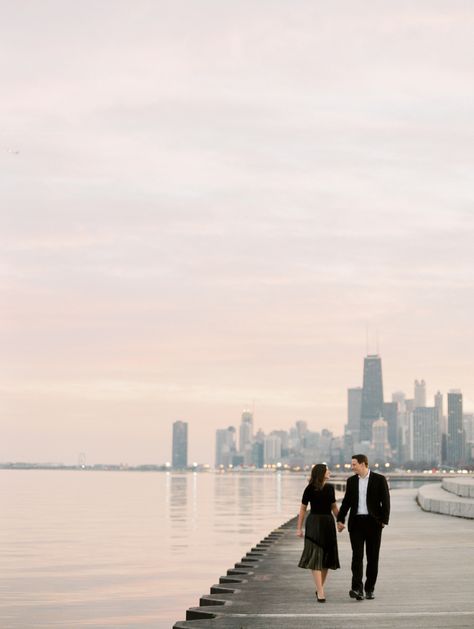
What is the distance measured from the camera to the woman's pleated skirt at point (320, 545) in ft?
56.9

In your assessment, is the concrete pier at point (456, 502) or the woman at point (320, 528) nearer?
the woman at point (320, 528)

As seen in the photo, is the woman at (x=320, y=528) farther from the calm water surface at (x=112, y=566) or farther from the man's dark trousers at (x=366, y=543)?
the calm water surface at (x=112, y=566)

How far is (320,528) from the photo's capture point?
688 inches

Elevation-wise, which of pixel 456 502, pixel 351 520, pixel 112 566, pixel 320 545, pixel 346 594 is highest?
pixel 351 520

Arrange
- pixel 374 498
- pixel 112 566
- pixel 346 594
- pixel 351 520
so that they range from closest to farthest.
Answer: pixel 374 498, pixel 351 520, pixel 346 594, pixel 112 566

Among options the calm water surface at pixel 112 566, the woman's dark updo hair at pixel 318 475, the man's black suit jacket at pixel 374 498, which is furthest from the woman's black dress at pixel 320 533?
the calm water surface at pixel 112 566

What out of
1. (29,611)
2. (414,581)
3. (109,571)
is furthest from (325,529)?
(109,571)

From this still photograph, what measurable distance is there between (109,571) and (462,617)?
89.3ft

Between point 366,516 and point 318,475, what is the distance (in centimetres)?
124

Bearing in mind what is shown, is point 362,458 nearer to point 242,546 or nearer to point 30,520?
point 242,546

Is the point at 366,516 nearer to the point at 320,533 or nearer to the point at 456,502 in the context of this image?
the point at 320,533

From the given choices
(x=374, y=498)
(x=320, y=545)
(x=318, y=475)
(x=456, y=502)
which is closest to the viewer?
(x=318, y=475)

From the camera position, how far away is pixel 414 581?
2091 centimetres

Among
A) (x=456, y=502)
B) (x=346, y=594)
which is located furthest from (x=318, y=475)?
(x=456, y=502)
